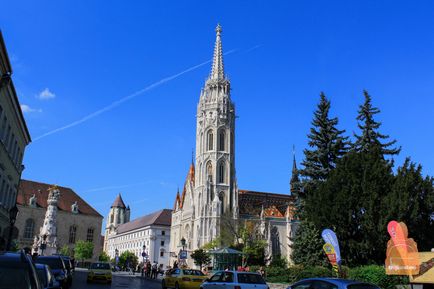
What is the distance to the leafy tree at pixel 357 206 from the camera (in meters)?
30.1

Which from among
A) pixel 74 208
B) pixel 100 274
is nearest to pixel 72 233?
pixel 74 208

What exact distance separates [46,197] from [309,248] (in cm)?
6589

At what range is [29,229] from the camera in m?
78.5

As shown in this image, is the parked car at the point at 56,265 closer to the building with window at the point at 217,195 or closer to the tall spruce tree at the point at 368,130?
the tall spruce tree at the point at 368,130

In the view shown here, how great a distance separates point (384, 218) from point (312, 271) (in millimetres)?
7704

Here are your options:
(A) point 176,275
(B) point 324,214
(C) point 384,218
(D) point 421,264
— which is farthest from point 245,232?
(D) point 421,264

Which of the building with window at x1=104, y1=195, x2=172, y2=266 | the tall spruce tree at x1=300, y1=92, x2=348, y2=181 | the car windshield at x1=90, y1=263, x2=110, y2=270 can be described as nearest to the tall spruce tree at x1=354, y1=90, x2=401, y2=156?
the tall spruce tree at x1=300, y1=92, x2=348, y2=181

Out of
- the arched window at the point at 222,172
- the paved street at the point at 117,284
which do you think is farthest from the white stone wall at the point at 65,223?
the paved street at the point at 117,284

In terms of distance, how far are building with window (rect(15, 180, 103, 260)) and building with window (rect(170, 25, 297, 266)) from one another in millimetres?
A: 17895

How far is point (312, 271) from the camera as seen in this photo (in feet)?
82.3

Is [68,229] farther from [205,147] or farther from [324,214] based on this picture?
[324,214]

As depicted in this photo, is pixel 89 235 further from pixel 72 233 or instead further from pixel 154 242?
pixel 154 242

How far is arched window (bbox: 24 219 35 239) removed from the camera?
7788 centimetres

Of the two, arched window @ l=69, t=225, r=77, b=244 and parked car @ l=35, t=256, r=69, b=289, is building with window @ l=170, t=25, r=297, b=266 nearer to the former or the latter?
arched window @ l=69, t=225, r=77, b=244
